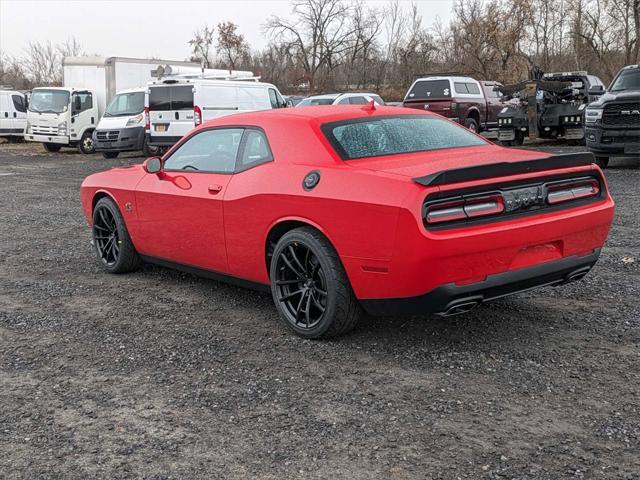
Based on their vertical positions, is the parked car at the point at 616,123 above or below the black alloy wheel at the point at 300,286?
above

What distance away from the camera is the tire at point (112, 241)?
6.41 meters

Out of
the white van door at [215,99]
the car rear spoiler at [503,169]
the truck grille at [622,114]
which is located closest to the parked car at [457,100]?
the white van door at [215,99]

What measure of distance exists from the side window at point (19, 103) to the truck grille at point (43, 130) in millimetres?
4497

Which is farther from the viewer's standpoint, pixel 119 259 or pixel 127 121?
pixel 127 121

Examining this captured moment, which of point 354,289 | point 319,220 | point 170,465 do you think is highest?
point 319,220

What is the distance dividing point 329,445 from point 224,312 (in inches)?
89.6

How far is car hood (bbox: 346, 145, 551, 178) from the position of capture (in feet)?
13.6

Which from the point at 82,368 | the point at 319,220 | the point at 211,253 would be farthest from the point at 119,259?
the point at 319,220

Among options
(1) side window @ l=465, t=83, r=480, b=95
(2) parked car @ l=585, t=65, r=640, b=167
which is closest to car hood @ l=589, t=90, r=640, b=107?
(2) parked car @ l=585, t=65, r=640, b=167

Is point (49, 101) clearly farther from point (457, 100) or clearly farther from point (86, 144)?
point (457, 100)

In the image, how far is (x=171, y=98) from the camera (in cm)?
1902

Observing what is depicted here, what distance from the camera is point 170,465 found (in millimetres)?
3059

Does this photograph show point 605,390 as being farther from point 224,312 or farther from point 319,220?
point 224,312

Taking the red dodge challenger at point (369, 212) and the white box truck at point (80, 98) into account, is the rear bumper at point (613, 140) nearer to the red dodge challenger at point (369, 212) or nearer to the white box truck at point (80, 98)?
the red dodge challenger at point (369, 212)
